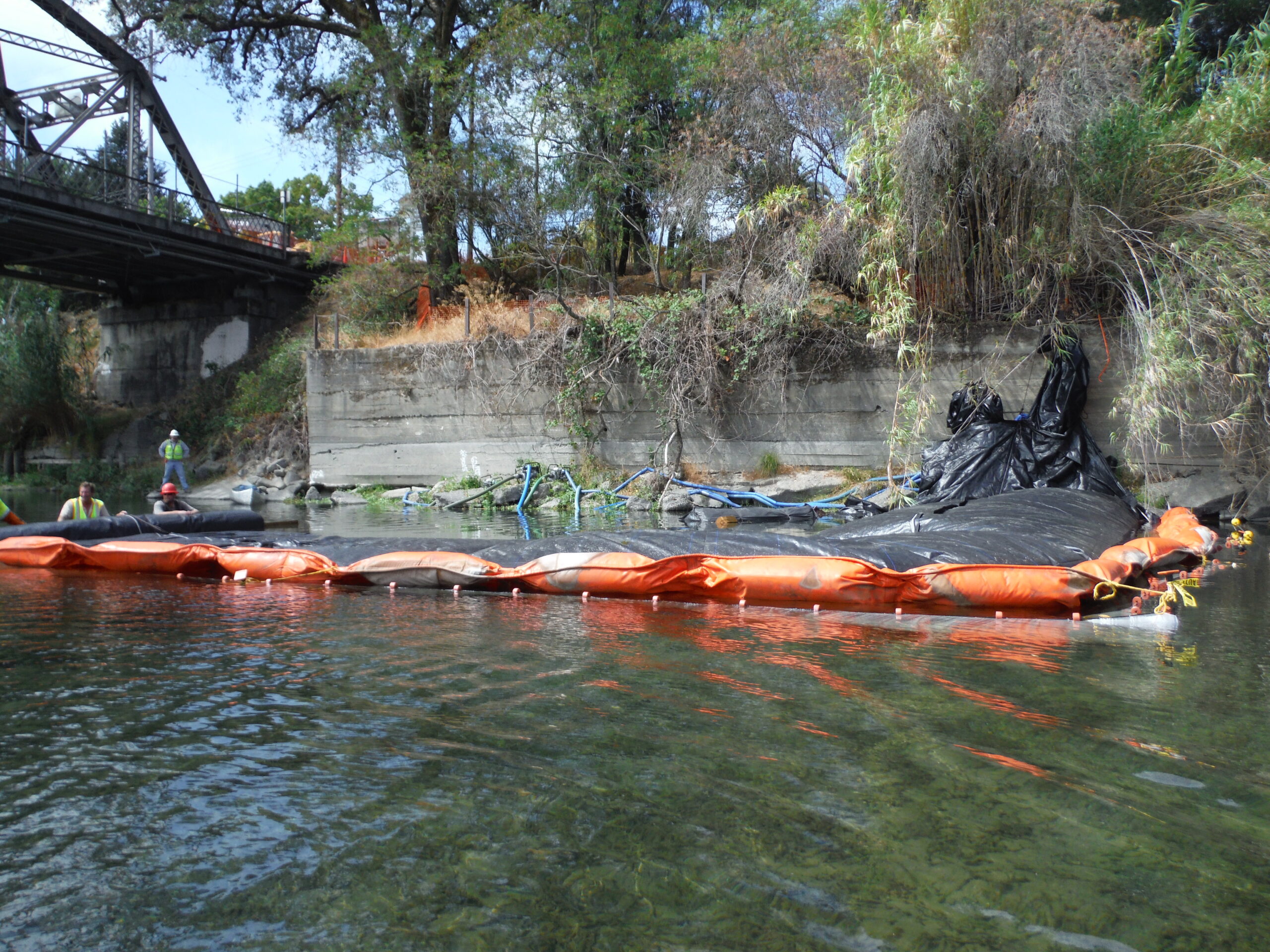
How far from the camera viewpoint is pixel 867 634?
5.04 meters

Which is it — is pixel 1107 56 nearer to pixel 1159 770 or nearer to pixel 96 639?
pixel 1159 770

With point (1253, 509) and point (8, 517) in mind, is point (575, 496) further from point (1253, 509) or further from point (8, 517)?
point (1253, 509)

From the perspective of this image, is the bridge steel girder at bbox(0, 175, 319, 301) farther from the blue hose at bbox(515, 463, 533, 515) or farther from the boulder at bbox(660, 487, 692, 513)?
the boulder at bbox(660, 487, 692, 513)

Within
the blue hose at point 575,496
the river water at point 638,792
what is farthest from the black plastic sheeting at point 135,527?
the blue hose at point 575,496

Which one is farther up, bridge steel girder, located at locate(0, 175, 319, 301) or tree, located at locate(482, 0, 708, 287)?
tree, located at locate(482, 0, 708, 287)

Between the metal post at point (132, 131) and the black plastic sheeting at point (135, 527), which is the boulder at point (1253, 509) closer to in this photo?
the black plastic sheeting at point (135, 527)

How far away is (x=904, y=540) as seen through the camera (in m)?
6.17

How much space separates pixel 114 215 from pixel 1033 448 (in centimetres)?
1730

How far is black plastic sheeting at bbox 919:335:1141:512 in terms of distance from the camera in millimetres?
9523

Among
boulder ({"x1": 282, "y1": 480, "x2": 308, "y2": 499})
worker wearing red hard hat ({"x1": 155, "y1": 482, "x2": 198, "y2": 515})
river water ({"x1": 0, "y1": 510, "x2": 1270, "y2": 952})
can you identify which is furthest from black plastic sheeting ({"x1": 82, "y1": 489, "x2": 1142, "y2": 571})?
boulder ({"x1": 282, "y1": 480, "x2": 308, "y2": 499})

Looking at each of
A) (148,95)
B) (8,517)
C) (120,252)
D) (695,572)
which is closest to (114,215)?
(120,252)

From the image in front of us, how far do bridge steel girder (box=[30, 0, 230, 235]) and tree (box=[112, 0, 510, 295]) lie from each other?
1.09 meters

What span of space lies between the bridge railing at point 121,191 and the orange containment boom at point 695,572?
40.3 ft

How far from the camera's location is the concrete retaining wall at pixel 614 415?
10797 mm
